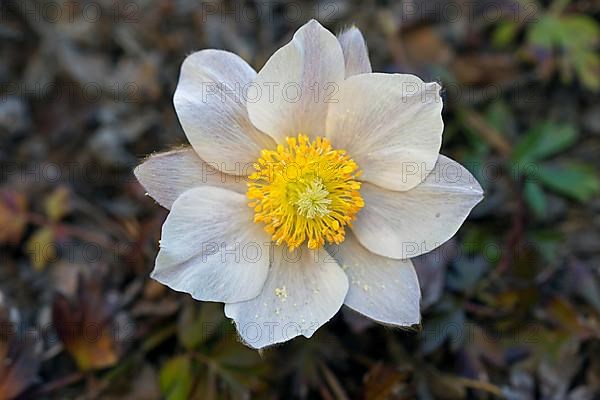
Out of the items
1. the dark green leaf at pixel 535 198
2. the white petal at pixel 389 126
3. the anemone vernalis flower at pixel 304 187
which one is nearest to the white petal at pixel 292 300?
the anemone vernalis flower at pixel 304 187

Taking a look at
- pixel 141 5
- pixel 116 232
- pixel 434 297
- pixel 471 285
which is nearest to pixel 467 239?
pixel 471 285

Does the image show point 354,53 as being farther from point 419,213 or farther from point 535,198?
point 535,198

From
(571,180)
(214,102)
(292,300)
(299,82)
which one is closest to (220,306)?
(292,300)

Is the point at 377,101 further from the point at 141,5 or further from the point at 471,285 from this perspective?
the point at 141,5

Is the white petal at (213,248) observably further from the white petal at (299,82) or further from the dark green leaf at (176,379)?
the dark green leaf at (176,379)

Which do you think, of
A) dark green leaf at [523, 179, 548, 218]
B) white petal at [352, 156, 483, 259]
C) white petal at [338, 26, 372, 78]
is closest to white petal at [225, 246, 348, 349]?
white petal at [352, 156, 483, 259]

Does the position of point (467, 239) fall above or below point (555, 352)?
above
